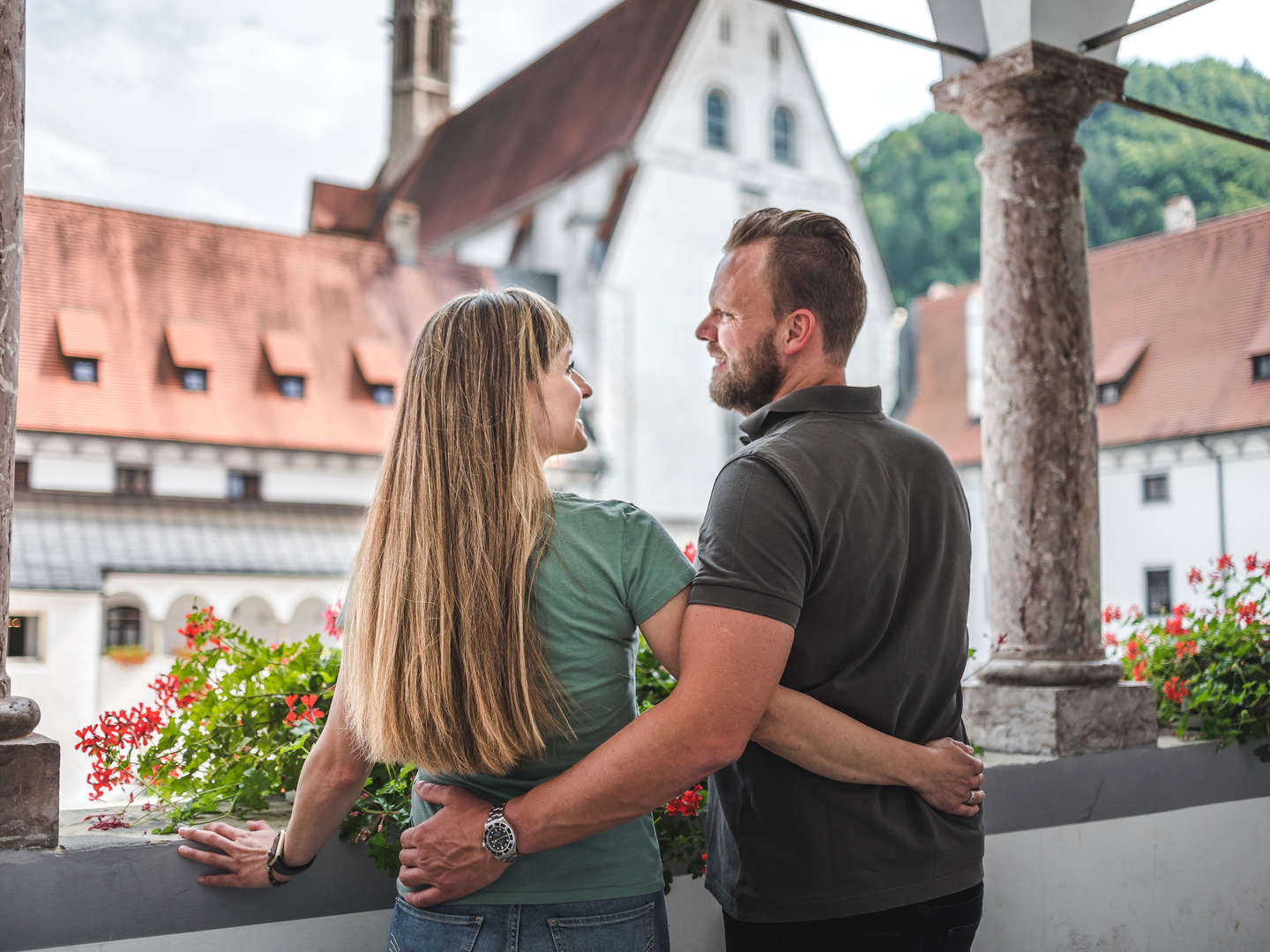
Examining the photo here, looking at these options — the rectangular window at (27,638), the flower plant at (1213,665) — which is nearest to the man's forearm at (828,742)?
the flower plant at (1213,665)

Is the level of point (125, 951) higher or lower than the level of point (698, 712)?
lower

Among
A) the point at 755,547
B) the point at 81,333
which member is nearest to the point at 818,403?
the point at 755,547

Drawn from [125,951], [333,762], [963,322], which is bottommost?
[125,951]

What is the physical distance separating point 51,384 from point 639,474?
9.80 meters

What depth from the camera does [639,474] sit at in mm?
22703

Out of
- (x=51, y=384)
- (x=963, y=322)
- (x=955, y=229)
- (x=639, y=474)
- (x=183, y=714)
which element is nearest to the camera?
(x=183, y=714)

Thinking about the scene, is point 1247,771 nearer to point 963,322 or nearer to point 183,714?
point 183,714

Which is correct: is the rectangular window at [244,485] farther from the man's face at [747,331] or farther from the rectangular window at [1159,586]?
the man's face at [747,331]

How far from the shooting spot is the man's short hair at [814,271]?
4.87 feet

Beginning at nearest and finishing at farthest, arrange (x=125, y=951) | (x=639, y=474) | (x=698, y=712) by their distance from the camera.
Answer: (x=698, y=712)
(x=125, y=951)
(x=639, y=474)

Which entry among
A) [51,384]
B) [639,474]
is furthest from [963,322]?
[51,384]

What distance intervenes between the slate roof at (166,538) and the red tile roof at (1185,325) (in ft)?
35.9

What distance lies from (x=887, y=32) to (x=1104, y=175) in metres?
25.2

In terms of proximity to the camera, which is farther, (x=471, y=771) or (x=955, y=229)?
(x=955, y=229)
